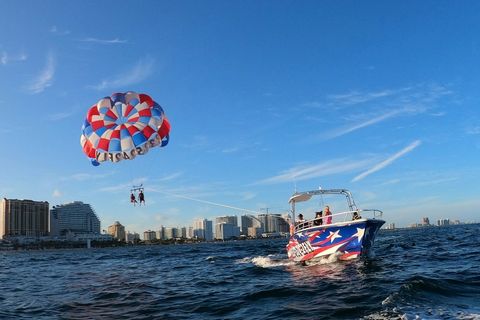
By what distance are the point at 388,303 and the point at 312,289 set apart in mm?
3482

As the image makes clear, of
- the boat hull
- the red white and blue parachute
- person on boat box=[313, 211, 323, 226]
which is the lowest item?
the boat hull

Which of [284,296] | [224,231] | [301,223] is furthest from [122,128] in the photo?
[224,231]

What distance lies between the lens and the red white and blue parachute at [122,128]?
74.2ft

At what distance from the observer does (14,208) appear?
197 metres

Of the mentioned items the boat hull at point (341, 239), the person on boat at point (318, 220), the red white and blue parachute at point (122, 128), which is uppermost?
the red white and blue parachute at point (122, 128)

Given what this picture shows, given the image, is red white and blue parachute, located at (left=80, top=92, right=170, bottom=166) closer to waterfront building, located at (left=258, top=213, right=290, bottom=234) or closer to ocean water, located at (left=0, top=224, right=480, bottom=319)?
ocean water, located at (left=0, top=224, right=480, bottom=319)

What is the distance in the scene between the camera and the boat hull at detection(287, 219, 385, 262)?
20984 mm

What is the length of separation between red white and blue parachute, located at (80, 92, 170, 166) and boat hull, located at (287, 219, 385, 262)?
361 inches

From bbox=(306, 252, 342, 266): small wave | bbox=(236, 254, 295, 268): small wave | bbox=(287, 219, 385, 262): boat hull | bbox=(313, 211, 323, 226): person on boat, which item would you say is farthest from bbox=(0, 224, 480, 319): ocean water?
bbox=(236, 254, 295, 268): small wave

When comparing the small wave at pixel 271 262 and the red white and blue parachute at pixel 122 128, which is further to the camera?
the small wave at pixel 271 262

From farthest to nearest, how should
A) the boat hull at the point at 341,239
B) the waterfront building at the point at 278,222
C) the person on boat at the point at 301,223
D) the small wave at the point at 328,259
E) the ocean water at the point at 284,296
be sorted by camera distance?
the waterfront building at the point at 278,222 < the person on boat at the point at 301,223 < the small wave at the point at 328,259 < the boat hull at the point at 341,239 < the ocean water at the point at 284,296

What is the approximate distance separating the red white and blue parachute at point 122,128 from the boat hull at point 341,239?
30.1 ft

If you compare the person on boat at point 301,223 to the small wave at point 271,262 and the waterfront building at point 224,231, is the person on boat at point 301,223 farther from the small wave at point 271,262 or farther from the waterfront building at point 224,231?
the waterfront building at point 224,231

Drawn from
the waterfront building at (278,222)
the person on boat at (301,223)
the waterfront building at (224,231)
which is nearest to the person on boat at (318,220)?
the person on boat at (301,223)
